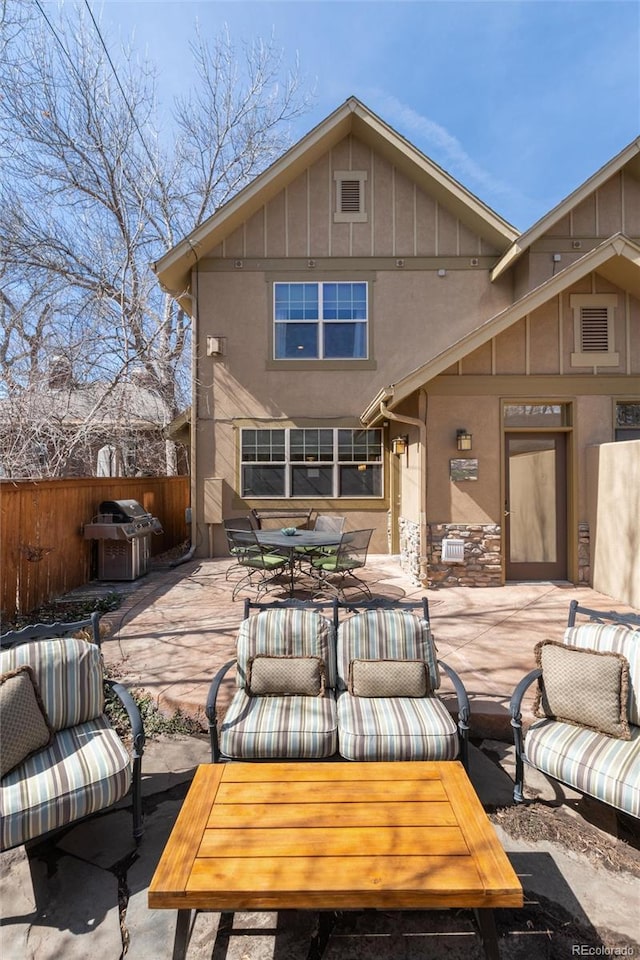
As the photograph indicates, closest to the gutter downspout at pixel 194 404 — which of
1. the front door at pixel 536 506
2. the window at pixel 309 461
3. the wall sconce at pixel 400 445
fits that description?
the window at pixel 309 461

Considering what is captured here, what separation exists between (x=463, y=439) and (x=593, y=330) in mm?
2573

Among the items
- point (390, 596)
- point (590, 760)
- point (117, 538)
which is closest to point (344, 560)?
point (390, 596)

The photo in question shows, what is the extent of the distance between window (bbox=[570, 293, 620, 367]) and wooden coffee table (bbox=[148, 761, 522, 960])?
666 centimetres

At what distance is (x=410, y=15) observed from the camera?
7.50 metres

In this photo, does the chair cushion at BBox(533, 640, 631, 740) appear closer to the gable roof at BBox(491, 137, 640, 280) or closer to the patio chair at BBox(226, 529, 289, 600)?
the patio chair at BBox(226, 529, 289, 600)

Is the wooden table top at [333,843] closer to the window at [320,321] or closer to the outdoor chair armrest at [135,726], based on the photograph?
the outdoor chair armrest at [135,726]

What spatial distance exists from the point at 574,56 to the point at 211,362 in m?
8.04

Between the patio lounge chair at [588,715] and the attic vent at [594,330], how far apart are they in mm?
5489

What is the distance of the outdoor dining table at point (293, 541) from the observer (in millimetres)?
6520

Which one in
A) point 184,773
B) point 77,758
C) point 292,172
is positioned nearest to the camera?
point 77,758

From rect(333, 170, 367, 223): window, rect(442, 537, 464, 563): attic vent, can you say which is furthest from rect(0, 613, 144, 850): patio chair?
rect(333, 170, 367, 223): window

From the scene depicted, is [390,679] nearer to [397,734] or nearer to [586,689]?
[397,734]

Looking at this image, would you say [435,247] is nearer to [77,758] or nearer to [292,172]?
[292,172]

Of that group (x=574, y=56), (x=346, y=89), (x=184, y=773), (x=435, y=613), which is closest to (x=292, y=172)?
(x=346, y=89)
